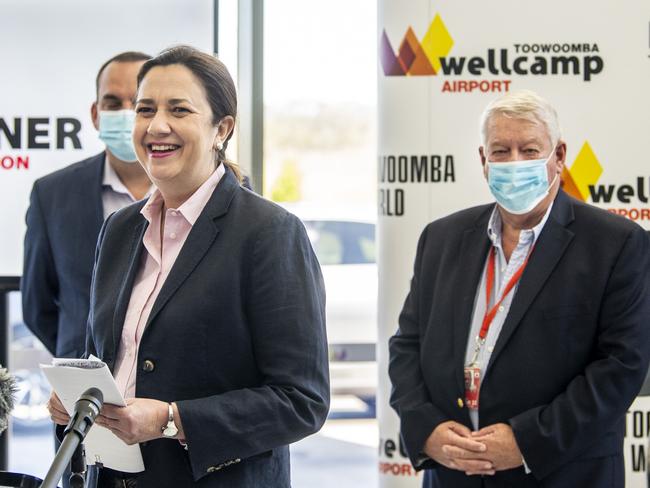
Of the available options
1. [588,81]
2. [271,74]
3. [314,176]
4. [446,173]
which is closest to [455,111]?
[446,173]

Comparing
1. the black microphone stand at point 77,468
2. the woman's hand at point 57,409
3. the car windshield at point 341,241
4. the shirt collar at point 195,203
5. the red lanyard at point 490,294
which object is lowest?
the black microphone stand at point 77,468

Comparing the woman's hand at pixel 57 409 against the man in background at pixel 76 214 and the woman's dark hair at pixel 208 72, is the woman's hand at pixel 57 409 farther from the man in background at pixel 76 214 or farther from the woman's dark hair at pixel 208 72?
the man in background at pixel 76 214

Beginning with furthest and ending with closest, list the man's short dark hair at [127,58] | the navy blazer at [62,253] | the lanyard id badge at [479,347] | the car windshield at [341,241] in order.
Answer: the car windshield at [341,241]
the man's short dark hair at [127,58]
the navy blazer at [62,253]
the lanyard id badge at [479,347]

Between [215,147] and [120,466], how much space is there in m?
0.72

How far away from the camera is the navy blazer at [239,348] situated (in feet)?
6.15

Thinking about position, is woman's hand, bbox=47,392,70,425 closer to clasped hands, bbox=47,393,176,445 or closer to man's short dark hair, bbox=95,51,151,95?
clasped hands, bbox=47,393,176,445

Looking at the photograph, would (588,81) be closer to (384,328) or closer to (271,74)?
(384,328)

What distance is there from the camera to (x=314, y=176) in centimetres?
1153

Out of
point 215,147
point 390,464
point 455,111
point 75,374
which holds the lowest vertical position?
point 390,464

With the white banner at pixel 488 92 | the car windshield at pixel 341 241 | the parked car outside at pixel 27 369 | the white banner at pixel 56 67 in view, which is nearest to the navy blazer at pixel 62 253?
the white banner at pixel 56 67

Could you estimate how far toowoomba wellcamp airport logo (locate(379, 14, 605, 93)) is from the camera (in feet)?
11.4

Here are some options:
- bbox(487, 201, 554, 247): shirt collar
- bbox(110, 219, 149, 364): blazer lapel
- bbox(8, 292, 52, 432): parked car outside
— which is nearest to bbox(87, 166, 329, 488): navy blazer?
bbox(110, 219, 149, 364): blazer lapel

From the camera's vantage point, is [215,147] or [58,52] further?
[58,52]

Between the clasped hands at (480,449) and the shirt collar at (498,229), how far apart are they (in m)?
0.54
